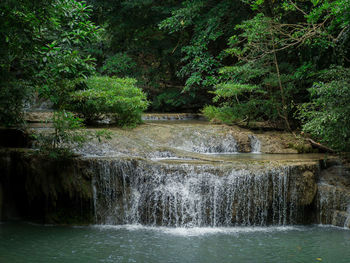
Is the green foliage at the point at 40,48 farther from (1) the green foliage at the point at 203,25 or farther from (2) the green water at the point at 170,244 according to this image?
(1) the green foliage at the point at 203,25

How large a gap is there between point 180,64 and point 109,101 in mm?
8901

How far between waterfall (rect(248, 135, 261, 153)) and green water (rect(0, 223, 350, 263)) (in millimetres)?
3273

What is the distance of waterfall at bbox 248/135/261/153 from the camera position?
10.5 meters

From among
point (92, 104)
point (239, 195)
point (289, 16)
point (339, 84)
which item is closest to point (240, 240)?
point (239, 195)

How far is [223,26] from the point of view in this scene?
46.3 feet

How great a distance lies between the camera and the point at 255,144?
10617mm

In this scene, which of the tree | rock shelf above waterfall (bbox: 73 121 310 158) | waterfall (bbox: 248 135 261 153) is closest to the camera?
rock shelf above waterfall (bbox: 73 121 310 158)

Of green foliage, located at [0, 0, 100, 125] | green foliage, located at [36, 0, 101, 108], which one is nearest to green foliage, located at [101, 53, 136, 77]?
green foliage, located at [0, 0, 100, 125]

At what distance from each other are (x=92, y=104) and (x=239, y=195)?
4817mm

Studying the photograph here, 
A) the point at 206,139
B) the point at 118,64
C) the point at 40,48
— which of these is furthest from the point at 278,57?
the point at 40,48

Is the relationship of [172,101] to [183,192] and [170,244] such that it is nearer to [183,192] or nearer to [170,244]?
[183,192]

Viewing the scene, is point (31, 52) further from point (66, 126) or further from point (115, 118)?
point (115, 118)

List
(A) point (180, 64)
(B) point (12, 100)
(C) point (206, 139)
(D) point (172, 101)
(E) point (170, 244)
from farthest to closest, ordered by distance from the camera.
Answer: (A) point (180, 64) < (D) point (172, 101) < (C) point (206, 139) < (B) point (12, 100) < (E) point (170, 244)

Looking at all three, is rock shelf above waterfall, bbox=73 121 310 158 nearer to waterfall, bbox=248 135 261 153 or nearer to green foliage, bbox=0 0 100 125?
waterfall, bbox=248 135 261 153
